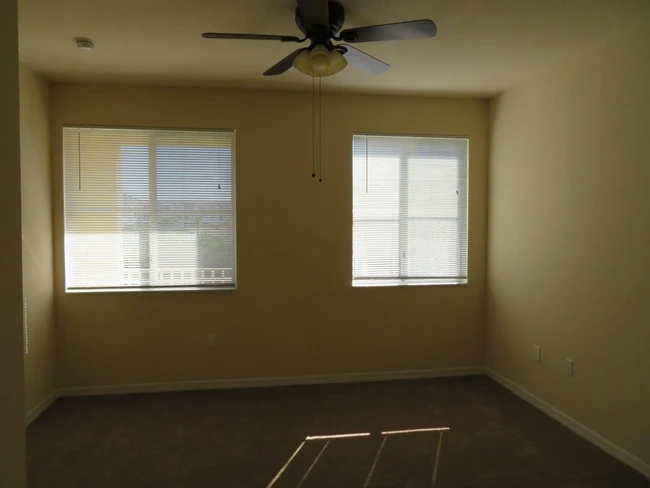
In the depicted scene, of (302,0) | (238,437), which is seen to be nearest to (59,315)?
(238,437)

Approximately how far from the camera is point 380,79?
3465mm

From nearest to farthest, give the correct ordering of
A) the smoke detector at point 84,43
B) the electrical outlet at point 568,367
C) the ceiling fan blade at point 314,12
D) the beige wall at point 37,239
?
the ceiling fan blade at point 314,12, the smoke detector at point 84,43, the electrical outlet at point 568,367, the beige wall at point 37,239

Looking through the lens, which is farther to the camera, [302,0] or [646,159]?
[646,159]

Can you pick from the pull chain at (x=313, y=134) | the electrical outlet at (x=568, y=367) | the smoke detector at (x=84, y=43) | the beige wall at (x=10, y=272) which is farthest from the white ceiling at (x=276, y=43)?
the electrical outlet at (x=568, y=367)

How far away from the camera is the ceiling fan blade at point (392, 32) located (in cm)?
200

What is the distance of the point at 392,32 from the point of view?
2096 mm

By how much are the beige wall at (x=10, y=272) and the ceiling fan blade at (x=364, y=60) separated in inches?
62.8

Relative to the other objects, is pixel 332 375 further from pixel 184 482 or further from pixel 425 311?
pixel 184 482

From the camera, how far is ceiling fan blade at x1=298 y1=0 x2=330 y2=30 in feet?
6.18

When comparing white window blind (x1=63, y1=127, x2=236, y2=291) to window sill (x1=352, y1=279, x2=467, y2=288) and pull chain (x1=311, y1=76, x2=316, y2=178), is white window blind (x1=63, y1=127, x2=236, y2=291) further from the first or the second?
window sill (x1=352, y1=279, x2=467, y2=288)

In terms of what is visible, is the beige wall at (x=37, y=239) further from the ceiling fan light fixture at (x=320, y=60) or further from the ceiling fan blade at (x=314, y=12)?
the ceiling fan blade at (x=314, y=12)

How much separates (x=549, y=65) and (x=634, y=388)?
2346 mm

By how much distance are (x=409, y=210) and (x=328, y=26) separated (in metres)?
2.21

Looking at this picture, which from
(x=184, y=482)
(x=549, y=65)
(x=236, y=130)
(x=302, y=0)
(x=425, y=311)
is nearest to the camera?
(x=302, y=0)
